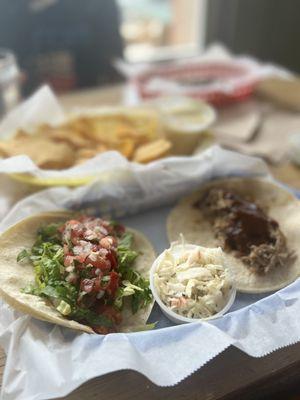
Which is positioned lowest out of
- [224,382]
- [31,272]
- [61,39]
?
Result: [224,382]

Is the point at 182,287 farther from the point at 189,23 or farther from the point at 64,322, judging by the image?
the point at 189,23

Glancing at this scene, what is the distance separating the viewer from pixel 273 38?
3670 millimetres

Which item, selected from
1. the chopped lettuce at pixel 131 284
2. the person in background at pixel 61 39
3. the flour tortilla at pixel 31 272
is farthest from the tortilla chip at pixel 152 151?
the person in background at pixel 61 39

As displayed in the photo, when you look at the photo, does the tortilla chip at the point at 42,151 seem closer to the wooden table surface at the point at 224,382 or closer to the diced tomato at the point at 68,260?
the diced tomato at the point at 68,260

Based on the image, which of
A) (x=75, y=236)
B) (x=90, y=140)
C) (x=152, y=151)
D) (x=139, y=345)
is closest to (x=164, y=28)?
(x=90, y=140)

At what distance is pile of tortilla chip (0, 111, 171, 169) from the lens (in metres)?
1.84

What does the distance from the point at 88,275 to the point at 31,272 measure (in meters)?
0.21

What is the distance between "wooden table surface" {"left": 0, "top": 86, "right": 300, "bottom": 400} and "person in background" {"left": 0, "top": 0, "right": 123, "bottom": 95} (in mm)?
2201

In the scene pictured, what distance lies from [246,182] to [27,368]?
44.7 inches

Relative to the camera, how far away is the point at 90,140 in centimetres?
205

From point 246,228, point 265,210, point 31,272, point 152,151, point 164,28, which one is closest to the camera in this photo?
point 31,272

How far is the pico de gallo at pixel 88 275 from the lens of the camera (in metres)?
1.29

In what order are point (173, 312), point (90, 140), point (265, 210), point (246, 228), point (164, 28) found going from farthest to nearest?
point (164, 28) < point (90, 140) < point (265, 210) < point (246, 228) < point (173, 312)

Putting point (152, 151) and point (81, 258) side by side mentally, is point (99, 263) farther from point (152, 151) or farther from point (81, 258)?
point (152, 151)
